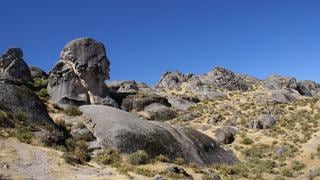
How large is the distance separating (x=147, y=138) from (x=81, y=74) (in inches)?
885

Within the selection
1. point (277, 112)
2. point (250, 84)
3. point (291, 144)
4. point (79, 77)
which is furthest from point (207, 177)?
point (250, 84)

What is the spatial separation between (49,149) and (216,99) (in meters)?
54.3

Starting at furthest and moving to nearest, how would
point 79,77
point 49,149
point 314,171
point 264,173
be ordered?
point 79,77 < point 264,173 < point 314,171 < point 49,149

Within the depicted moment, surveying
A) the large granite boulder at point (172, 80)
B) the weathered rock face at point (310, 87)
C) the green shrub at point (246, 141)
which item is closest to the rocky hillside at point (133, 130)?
the green shrub at point (246, 141)

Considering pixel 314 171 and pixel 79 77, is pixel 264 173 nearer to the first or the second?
pixel 314 171

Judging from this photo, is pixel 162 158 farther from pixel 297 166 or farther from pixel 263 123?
pixel 263 123

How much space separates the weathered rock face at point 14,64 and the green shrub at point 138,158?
30669 mm

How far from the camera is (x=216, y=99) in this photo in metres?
79.1

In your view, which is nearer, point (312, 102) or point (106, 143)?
point (106, 143)

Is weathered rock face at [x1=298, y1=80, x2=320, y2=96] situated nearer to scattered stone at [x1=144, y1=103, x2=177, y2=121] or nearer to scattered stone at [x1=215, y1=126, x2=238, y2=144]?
scattered stone at [x1=144, y1=103, x2=177, y2=121]

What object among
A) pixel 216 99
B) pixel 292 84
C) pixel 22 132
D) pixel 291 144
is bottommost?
pixel 22 132

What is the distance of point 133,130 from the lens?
3534 cm

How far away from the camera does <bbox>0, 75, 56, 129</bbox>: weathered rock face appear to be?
32438mm

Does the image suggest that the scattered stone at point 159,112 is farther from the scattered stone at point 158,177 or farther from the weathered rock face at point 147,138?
the scattered stone at point 158,177
